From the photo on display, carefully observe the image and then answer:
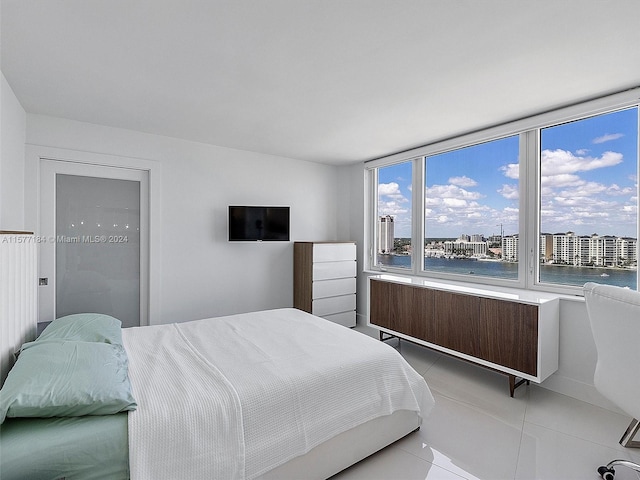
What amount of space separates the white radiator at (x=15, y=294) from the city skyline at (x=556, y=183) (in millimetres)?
3975

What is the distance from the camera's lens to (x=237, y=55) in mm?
2041

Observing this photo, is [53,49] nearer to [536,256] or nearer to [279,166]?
[279,166]

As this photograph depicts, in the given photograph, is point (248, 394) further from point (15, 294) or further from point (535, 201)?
point (535, 201)

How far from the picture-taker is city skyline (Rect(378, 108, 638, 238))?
264 cm

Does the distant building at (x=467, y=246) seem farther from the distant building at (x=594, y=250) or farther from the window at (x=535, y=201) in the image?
the distant building at (x=594, y=250)

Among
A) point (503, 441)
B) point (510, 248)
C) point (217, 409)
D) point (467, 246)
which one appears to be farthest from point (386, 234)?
point (217, 409)

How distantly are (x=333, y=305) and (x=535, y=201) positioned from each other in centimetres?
277

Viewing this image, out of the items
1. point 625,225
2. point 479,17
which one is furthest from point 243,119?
point 625,225

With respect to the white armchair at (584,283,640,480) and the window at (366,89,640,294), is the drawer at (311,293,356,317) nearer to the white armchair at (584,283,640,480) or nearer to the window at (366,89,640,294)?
the window at (366,89,640,294)

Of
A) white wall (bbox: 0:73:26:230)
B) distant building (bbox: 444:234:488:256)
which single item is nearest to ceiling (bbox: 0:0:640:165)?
white wall (bbox: 0:73:26:230)

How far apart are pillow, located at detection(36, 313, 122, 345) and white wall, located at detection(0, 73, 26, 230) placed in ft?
2.93

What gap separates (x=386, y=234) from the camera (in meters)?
4.86

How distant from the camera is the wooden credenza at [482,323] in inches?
102

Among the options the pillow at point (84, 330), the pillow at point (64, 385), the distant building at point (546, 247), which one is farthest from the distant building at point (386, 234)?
the pillow at point (64, 385)
